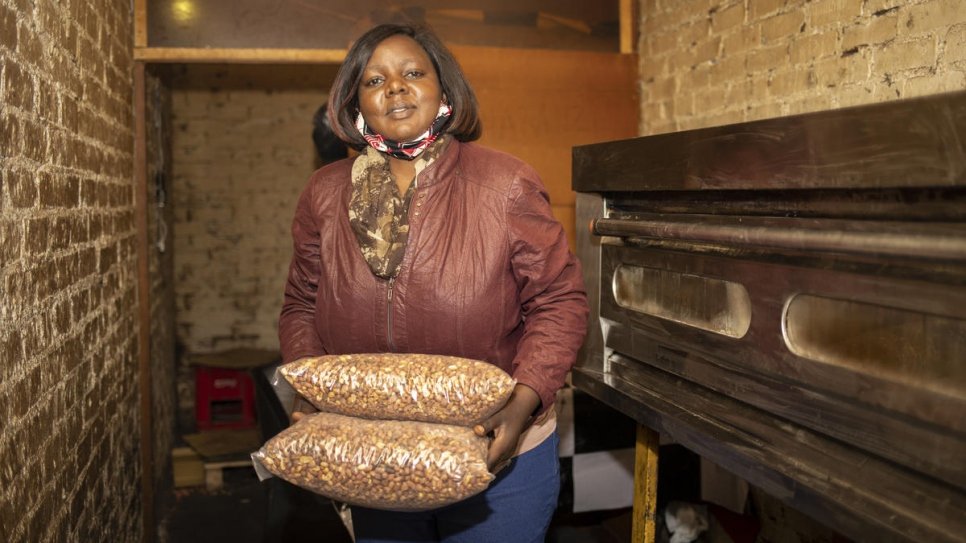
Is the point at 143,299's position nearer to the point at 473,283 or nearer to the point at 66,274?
the point at 66,274

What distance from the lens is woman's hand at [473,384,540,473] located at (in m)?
1.49

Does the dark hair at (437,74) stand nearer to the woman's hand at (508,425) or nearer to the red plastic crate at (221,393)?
the woman's hand at (508,425)

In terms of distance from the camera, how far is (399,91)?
172 cm

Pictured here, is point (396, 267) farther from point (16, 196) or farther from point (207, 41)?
point (207, 41)

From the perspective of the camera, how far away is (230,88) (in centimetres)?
566

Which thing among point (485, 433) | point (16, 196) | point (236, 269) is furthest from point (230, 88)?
point (485, 433)

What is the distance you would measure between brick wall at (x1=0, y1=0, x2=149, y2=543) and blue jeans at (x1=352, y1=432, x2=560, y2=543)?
835 millimetres

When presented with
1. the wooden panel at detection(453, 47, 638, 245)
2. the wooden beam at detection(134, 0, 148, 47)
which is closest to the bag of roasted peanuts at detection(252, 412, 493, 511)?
the wooden panel at detection(453, 47, 638, 245)

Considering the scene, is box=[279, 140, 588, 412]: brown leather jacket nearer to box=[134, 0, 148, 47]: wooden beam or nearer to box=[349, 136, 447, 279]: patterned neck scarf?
box=[349, 136, 447, 279]: patterned neck scarf

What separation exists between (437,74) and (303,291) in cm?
58

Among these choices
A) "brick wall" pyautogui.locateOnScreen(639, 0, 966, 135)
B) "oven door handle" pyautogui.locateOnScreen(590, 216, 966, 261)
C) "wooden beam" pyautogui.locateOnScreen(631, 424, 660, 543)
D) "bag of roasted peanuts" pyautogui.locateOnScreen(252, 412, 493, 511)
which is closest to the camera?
"oven door handle" pyautogui.locateOnScreen(590, 216, 966, 261)

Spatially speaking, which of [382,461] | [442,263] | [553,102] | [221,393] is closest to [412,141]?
[442,263]

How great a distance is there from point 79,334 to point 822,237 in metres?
2.11

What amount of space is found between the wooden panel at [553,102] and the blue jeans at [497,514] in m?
2.05
